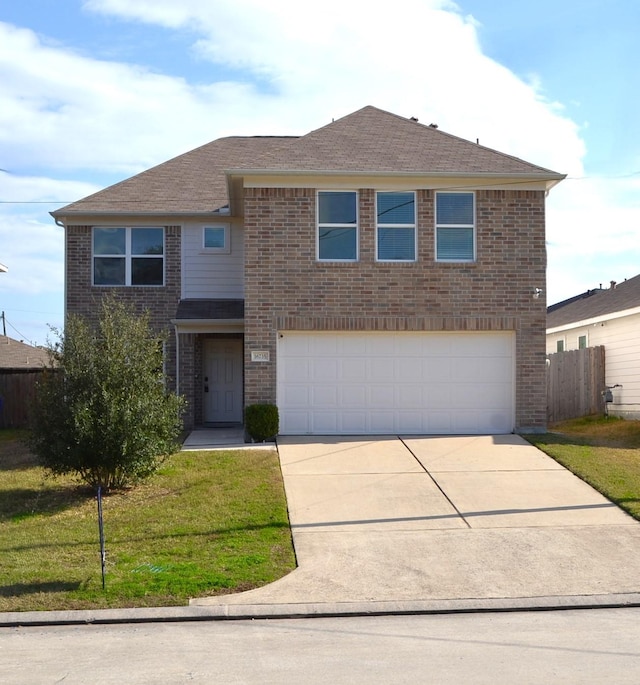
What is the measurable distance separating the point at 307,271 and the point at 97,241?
19.6ft

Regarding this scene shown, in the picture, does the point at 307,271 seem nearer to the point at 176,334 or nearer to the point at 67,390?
the point at 176,334

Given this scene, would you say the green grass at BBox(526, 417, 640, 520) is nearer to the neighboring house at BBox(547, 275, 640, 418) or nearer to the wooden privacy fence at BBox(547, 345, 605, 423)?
the neighboring house at BBox(547, 275, 640, 418)

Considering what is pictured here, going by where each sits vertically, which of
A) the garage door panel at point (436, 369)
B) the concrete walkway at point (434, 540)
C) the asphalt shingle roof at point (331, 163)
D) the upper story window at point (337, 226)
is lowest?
the concrete walkway at point (434, 540)

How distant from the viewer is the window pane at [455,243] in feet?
57.4

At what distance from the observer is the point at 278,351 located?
678 inches

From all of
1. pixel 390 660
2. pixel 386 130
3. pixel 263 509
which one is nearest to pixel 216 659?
pixel 390 660

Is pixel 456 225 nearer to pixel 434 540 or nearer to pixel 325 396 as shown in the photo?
pixel 325 396

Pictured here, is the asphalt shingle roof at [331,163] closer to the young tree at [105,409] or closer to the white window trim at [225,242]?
the white window trim at [225,242]

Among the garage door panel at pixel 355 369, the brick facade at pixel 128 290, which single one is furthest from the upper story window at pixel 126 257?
the garage door panel at pixel 355 369

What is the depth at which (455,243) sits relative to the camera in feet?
57.5

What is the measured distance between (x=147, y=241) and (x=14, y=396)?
284 inches

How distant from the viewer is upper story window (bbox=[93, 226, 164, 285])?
66.4ft

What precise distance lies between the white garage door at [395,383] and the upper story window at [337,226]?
66.0 inches

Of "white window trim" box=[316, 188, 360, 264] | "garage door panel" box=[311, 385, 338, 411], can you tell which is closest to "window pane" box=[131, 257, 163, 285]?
"white window trim" box=[316, 188, 360, 264]
